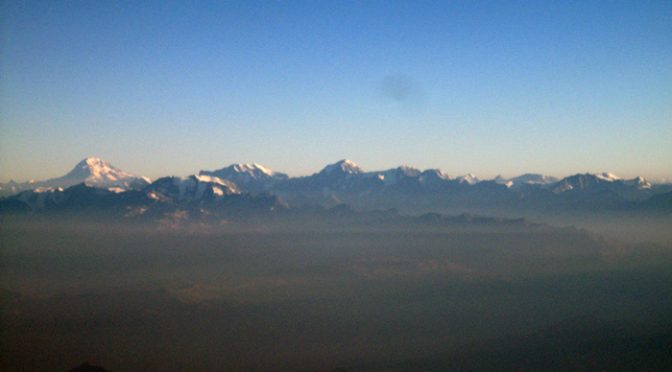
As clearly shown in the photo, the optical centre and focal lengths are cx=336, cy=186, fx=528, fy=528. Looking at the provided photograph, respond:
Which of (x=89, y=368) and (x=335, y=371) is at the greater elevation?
(x=89, y=368)

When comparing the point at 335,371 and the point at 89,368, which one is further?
the point at 335,371

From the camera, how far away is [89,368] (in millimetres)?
130750

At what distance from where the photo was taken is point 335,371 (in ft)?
650

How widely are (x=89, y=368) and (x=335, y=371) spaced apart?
94.1 meters
